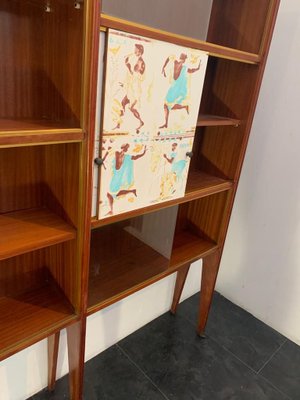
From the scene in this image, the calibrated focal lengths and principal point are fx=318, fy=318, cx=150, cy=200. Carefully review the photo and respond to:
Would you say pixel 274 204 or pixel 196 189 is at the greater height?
pixel 196 189

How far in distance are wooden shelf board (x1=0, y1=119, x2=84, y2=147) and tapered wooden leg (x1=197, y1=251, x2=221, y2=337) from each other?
1.03 meters

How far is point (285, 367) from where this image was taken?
1.67 meters

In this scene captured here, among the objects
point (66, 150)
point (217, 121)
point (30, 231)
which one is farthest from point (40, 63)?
point (217, 121)

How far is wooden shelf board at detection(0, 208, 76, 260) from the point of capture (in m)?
0.83

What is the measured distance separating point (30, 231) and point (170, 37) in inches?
26.6

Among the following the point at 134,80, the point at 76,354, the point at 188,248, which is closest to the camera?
the point at 134,80

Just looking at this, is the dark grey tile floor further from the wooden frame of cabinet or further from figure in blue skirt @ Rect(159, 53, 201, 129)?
figure in blue skirt @ Rect(159, 53, 201, 129)

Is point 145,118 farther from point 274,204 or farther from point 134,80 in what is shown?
point 274,204

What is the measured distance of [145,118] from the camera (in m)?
0.95

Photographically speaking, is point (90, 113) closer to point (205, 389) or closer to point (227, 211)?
point (227, 211)

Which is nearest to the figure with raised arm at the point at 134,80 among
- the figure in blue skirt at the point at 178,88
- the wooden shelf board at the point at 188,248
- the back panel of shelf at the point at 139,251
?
the figure in blue skirt at the point at 178,88

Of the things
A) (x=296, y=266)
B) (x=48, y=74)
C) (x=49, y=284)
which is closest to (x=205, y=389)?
(x=296, y=266)

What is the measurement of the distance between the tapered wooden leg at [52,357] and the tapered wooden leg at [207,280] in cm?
78

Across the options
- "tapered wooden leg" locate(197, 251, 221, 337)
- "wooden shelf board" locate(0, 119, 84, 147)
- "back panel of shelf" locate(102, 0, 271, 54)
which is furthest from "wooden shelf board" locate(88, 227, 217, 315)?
"back panel of shelf" locate(102, 0, 271, 54)
